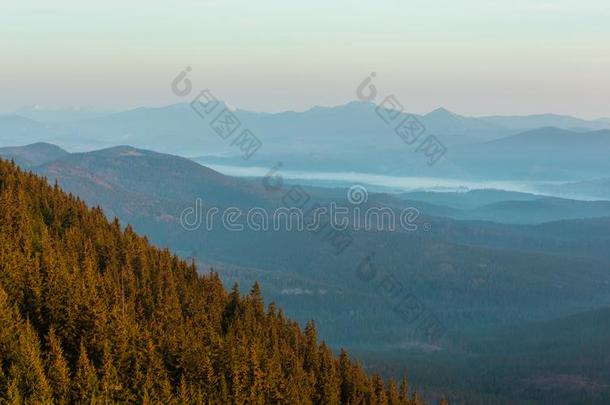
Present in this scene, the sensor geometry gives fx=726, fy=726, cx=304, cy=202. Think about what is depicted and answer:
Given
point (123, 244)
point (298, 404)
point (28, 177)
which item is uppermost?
point (28, 177)

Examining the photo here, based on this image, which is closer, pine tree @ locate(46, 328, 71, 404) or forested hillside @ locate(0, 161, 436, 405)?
pine tree @ locate(46, 328, 71, 404)

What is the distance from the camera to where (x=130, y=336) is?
209 ft

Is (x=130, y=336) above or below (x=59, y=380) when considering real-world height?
above

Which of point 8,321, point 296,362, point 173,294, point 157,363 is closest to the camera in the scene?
point 8,321

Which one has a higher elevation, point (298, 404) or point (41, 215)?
point (41, 215)

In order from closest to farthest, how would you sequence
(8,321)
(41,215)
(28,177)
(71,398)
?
(71,398)
(8,321)
(41,215)
(28,177)

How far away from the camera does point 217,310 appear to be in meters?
99.6

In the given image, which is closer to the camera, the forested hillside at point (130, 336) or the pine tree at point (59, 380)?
the pine tree at point (59, 380)

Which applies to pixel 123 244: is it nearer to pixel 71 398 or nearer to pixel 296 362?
pixel 296 362

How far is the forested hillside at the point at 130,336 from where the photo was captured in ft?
173

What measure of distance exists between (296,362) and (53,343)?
38494 millimetres

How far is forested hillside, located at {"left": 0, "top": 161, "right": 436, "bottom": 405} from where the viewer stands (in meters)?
52.6

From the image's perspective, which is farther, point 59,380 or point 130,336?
point 130,336

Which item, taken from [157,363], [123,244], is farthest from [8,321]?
[123,244]
